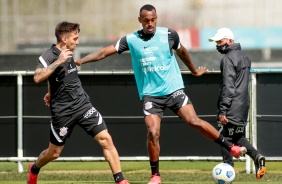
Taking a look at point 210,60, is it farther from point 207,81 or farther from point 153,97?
point 153,97

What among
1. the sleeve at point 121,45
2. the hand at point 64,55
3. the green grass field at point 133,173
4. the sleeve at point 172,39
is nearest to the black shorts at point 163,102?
the sleeve at point 172,39

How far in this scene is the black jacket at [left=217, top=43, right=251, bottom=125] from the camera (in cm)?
1218

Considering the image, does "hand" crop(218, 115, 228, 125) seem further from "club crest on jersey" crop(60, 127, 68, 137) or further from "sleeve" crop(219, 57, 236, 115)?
"club crest on jersey" crop(60, 127, 68, 137)

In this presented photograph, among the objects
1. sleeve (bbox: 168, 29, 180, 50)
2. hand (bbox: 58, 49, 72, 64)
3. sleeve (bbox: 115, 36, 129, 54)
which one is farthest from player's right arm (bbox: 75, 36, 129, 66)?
hand (bbox: 58, 49, 72, 64)

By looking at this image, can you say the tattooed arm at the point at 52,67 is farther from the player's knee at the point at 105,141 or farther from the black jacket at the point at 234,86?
the black jacket at the point at 234,86

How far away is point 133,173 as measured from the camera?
1427 centimetres

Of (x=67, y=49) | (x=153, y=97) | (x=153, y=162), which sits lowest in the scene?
(x=153, y=162)

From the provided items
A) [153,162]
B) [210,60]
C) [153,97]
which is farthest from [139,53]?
[210,60]

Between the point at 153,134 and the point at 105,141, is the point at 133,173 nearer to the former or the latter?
the point at 153,134

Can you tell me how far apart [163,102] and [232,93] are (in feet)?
4.10

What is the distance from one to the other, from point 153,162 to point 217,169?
0.91m

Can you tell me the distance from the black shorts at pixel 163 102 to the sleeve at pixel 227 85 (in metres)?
0.99

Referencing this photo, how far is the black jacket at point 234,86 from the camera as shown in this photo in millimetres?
12180

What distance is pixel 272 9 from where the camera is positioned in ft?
126
